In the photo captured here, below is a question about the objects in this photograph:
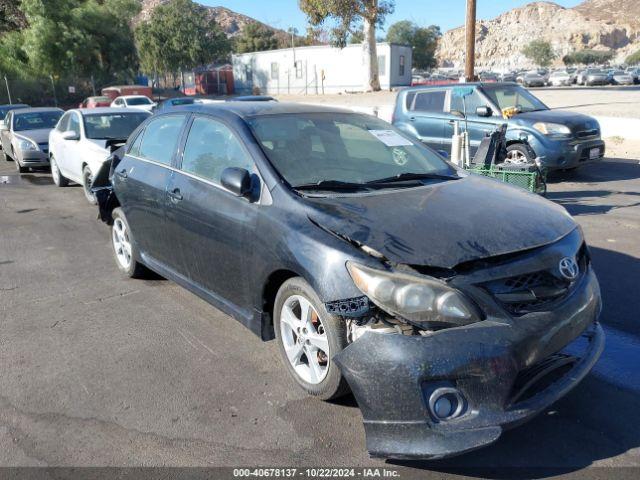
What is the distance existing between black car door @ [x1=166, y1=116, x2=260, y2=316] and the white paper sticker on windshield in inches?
45.4

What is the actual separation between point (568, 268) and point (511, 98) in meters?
8.58

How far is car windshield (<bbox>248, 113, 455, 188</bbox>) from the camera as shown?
12.6ft

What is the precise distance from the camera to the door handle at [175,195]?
4.34 metres

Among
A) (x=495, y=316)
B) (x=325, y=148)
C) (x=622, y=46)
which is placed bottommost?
(x=495, y=316)

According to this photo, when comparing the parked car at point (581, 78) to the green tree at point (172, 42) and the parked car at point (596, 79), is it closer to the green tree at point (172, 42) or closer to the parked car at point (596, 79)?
the parked car at point (596, 79)

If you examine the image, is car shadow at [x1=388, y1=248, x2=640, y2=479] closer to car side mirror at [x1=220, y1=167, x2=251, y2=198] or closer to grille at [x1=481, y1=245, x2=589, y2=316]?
grille at [x1=481, y1=245, x2=589, y2=316]

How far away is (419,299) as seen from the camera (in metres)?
2.71

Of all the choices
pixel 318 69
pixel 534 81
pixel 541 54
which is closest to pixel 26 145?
pixel 318 69

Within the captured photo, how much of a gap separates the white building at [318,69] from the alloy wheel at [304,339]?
44.3 m

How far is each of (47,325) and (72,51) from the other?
37668 millimetres

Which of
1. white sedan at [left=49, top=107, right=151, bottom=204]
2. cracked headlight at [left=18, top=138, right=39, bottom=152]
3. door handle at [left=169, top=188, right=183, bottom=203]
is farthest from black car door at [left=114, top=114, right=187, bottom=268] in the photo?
cracked headlight at [left=18, top=138, right=39, bottom=152]

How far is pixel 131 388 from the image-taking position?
368cm

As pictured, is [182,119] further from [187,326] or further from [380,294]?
[380,294]

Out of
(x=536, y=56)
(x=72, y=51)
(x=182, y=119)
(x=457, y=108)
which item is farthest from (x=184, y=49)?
(x=536, y=56)
